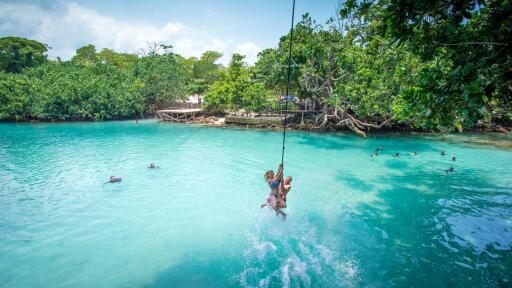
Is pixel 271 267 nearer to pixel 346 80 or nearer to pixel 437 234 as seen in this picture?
pixel 437 234

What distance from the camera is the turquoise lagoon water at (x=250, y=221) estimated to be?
20.8ft

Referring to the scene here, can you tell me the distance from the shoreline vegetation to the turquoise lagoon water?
3336 mm

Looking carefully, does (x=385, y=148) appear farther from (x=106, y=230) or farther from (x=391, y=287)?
(x=106, y=230)

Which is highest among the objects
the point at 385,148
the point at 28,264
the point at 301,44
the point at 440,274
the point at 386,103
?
the point at 301,44

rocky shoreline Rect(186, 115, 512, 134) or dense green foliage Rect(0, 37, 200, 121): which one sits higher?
dense green foliage Rect(0, 37, 200, 121)

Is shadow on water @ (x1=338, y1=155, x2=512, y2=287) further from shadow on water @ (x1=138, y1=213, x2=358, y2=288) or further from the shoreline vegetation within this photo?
the shoreline vegetation

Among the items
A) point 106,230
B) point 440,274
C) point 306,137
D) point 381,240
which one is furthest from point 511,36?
point 306,137

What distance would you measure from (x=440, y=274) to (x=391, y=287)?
56.3 inches

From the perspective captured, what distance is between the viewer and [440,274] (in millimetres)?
6176

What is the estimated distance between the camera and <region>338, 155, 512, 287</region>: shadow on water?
618 cm

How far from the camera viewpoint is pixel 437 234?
7.87 m

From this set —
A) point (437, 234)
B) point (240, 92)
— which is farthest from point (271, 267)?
point (240, 92)

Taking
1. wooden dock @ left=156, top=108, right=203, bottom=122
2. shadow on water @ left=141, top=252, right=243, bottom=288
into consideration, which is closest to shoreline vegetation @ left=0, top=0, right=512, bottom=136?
wooden dock @ left=156, top=108, right=203, bottom=122

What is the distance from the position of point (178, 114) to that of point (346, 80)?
74.3 ft
